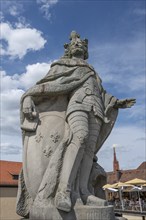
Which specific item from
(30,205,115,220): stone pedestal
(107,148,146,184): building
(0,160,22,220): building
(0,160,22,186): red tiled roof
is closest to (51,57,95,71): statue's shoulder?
(30,205,115,220): stone pedestal

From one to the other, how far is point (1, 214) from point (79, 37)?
1621 centimetres

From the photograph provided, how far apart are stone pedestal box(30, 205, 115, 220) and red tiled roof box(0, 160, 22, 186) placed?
17.5 metres

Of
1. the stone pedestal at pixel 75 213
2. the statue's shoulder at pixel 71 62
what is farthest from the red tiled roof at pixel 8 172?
the stone pedestal at pixel 75 213

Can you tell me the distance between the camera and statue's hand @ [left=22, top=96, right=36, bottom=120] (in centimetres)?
486

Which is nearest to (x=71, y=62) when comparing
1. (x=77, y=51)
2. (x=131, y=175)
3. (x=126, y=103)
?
(x=77, y=51)

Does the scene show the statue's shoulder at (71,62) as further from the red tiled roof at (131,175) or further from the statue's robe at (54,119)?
the red tiled roof at (131,175)

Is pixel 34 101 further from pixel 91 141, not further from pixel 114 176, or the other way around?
pixel 114 176

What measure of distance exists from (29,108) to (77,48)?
1.71 m

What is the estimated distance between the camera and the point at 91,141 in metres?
4.94

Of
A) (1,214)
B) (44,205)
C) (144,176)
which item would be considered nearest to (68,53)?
(44,205)

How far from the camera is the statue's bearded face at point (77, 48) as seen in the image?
571 centimetres

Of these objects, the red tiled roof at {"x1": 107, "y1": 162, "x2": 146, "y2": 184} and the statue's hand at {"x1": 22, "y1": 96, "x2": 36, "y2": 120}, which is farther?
the red tiled roof at {"x1": 107, "y1": 162, "x2": 146, "y2": 184}

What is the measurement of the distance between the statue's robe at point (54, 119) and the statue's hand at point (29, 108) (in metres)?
0.09

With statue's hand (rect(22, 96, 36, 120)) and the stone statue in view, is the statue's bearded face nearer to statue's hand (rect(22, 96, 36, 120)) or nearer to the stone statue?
the stone statue
